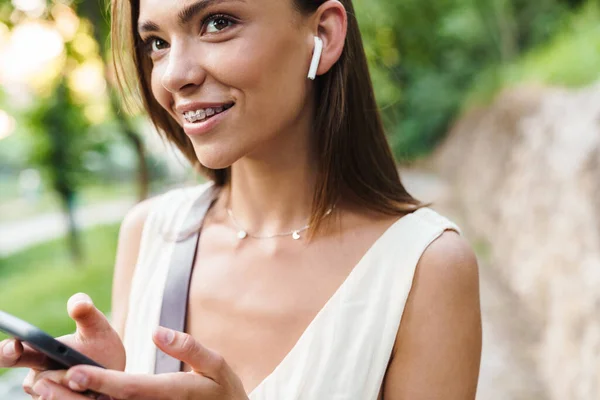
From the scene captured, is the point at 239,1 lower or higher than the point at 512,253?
higher

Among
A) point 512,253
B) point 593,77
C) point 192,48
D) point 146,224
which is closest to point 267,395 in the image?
point 146,224

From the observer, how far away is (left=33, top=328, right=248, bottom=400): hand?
3.02 feet

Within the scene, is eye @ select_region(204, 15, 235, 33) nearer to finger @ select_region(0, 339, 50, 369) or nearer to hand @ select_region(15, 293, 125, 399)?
hand @ select_region(15, 293, 125, 399)

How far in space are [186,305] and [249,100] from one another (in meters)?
0.58

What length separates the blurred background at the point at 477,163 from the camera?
398 centimetres

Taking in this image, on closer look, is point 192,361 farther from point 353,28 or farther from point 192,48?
point 353,28

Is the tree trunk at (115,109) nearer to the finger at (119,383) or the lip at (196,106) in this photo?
the lip at (196,106)

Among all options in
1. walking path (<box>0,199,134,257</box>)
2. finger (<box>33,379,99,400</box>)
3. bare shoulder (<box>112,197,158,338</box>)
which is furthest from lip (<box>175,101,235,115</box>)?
walking path (<box>0,199,134,257</box>)

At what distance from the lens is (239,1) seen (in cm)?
130

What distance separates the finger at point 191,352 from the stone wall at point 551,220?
294 centimetres

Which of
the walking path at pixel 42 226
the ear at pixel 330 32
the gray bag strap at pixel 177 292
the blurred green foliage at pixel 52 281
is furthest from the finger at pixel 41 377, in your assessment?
the walking path at pixel 42 226

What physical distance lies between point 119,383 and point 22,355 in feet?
0.66

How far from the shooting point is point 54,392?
94 cm

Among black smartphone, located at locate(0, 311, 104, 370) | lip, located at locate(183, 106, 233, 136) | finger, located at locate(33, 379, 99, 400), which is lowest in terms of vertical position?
finger, located at locate(33, 379, 99, 400)
